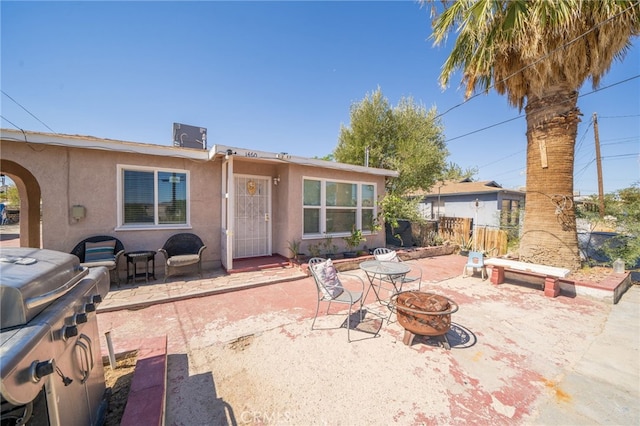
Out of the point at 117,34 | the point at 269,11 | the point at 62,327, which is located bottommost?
the point at 62,327

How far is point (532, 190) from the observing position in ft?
22.5

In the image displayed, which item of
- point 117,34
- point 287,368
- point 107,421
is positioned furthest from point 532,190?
point 117,34

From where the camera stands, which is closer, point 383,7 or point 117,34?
point 117,34

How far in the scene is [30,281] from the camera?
1.33 metres

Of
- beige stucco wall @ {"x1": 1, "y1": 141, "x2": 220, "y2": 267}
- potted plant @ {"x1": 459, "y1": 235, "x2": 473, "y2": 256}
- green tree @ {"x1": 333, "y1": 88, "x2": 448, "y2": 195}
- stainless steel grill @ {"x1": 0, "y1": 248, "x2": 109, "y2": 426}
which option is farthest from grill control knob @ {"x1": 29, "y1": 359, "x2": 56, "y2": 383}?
potted plant @ {"x1": 459, "y1": 235, "x2": 473, "y2": 256}

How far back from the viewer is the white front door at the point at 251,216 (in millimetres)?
7656

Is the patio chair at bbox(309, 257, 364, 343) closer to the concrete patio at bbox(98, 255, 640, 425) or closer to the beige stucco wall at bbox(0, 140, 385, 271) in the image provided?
the concrete patio at bbox(98, 255, 640, 425)

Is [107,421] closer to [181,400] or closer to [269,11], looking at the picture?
[181,400]

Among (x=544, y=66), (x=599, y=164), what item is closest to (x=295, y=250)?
(x=544, y=66)

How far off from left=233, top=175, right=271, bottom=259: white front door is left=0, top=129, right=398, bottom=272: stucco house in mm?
32

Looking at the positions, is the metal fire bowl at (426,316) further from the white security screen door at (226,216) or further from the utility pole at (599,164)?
the utility pole at (599,164)

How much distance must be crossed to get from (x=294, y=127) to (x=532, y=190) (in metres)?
11.0

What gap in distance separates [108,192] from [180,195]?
4.80 feet

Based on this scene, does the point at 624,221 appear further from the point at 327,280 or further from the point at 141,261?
the point at 141,261
